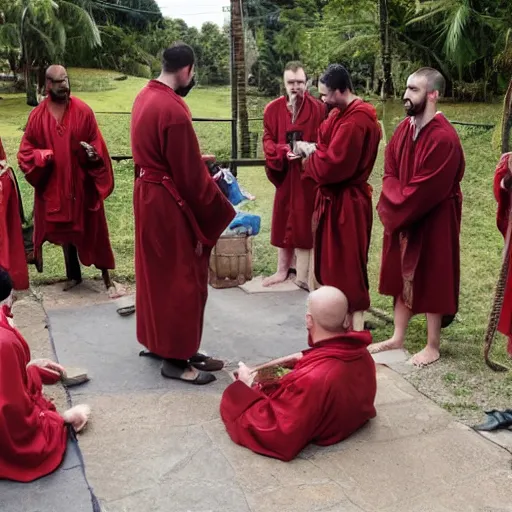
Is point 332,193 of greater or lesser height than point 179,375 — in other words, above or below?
above

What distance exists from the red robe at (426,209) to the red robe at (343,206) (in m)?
0.24

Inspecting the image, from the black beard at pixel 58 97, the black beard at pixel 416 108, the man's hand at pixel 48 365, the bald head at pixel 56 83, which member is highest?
the bald head at pixel 56 83

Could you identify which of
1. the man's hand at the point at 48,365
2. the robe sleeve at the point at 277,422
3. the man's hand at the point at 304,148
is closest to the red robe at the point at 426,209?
the man's hand at the point at 304,148

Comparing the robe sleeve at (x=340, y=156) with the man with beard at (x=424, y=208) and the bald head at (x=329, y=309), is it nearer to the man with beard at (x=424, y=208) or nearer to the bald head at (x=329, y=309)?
the man with beard at (x=424, y=208)

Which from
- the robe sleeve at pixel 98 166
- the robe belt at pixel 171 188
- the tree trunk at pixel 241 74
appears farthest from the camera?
the tree trunk at pixel 241 74

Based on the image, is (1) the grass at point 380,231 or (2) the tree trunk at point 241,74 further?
(2) the tree trunk at point 241,74

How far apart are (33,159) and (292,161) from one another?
2.21m

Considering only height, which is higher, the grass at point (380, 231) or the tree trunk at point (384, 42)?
the tree trunk at point (384, 42)

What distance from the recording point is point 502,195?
406 centimetres

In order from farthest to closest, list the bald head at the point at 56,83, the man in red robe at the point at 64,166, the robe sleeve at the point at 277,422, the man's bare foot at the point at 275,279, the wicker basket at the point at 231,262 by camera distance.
A: the man's bare foot at the point at 275,279 → the wicker basket at the point at 231,262 → the man in red robe at the point at 64,166 → the bald head at the point at 56,83 → the robe sleeve at the point at 277,422

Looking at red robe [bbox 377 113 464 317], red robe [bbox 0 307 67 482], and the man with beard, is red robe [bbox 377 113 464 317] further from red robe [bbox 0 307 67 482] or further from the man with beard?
red robe [bbox 0 307 67 482]

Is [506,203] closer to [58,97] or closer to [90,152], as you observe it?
[90,152]

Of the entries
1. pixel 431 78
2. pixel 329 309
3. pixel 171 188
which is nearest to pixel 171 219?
pixel 171 188

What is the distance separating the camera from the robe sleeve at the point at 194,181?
3863 mm
